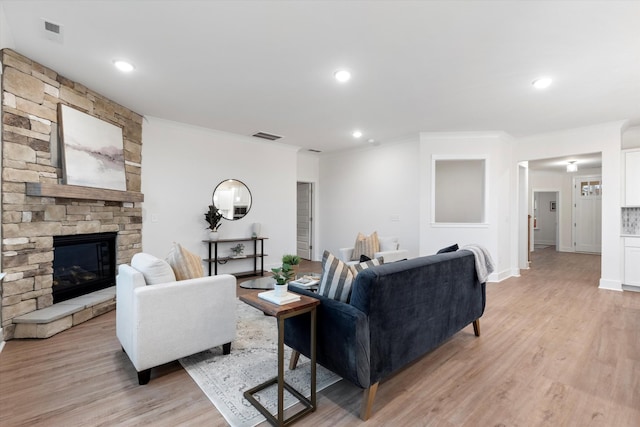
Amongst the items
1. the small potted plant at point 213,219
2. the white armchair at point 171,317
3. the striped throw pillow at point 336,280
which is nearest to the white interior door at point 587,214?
the small potted plant at point 213,219

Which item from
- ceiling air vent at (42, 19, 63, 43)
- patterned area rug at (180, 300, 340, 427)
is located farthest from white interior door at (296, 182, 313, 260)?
ceiling air vent at (42, 19, 63, 43)

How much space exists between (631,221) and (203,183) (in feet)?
23.1

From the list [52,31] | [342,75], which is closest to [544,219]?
[342,75]

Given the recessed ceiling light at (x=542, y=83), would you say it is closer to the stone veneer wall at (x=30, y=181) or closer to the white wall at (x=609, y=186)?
A: the white wall at (x=609, y=186)

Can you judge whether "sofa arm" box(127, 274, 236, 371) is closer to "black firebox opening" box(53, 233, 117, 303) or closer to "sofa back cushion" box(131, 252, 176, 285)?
"sofa back cushion" box(131, 252, 176, 285)

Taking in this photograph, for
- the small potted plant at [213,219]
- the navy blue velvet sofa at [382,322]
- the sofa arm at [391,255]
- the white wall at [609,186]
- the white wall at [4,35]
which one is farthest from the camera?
the small potted plant at [213,219]

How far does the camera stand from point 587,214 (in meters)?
8.92

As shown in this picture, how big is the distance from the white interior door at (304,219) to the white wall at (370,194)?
0.95 feet

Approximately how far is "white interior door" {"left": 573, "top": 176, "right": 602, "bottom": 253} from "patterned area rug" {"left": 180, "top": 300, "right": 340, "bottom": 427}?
9972 mm

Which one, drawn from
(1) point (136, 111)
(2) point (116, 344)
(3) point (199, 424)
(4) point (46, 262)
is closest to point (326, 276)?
(3) point (199, 424)

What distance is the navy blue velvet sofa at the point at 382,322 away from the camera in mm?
1867

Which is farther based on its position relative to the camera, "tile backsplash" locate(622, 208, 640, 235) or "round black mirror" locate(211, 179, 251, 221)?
"round black mirror" locate(211, 179, 251, 221)

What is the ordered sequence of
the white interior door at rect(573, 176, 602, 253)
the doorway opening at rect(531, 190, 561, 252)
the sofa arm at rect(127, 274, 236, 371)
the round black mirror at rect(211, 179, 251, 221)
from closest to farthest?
the sofa arm at rect(127, 274, 236, 371) → the round black mirror at rect(211, 179, 251, 221) → the white interior door at rect(573, 176, 602, 253) → the doorway opening at rect(531, 190, 561, 252)

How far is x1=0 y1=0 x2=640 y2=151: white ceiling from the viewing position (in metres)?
2.24
